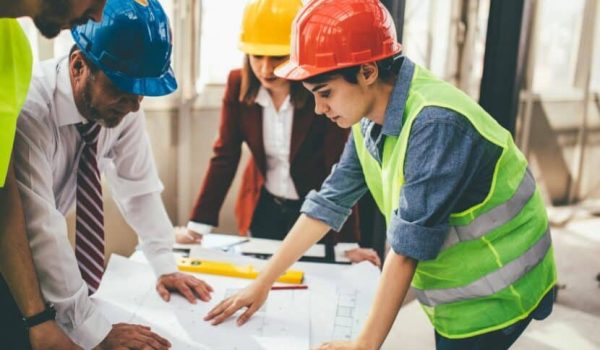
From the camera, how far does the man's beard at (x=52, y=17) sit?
82 centimetres

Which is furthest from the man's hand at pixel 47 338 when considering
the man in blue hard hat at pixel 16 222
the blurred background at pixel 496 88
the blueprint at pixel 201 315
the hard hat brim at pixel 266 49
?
the blurred background at pixel 496 88

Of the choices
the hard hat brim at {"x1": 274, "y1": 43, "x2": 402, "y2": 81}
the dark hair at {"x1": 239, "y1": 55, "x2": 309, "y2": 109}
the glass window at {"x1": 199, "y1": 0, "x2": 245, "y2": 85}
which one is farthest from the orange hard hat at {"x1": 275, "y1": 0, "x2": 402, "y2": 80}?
the glass window at {"x1": 199, "y1": 0, "x2": 245, "y2": 85}

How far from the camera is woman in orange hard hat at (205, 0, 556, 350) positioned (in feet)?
3.34

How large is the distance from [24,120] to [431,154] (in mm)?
771

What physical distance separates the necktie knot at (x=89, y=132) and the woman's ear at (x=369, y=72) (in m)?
0.60

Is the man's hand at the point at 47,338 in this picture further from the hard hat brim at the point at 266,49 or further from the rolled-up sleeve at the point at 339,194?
the hard hat brim at the point at 266,49

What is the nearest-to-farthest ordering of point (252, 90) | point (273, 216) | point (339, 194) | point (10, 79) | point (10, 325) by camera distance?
1. point (10, 79)
2. point (10, 325)
3. point (339, 194)
4. point (252, 90)
5. point (273, 216)

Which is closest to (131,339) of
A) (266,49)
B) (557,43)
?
(266,49)

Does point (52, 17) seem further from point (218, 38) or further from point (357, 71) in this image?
point (218, 38)

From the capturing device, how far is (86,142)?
129cm

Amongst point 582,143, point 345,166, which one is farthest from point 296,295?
point 582,143

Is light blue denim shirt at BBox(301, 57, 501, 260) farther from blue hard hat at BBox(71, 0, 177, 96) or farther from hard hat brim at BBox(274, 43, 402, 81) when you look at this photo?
blue hard hat at BBox(71, 0, 177, 96)

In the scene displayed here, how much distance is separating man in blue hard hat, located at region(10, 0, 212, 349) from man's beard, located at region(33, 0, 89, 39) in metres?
0.25

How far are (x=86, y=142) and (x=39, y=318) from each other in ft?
1.37
